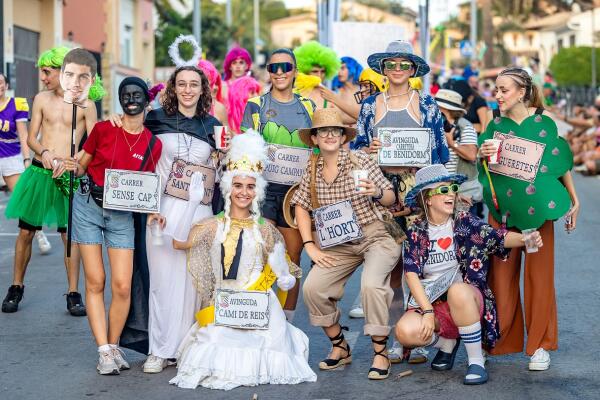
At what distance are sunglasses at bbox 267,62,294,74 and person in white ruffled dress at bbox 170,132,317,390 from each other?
2.14ft

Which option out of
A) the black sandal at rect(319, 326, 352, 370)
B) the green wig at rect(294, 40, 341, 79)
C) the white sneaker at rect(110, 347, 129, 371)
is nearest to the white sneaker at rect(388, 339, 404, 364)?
the black sandal at rect(319, 326, 352, 370)

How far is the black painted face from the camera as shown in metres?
7.02

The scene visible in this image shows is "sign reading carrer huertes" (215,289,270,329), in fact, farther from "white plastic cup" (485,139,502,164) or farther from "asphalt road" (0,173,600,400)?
"white plastic cup" (485,139,502,164)

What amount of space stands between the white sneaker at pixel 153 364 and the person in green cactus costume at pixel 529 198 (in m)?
2.06

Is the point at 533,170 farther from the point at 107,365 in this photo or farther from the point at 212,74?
the point at 212,74

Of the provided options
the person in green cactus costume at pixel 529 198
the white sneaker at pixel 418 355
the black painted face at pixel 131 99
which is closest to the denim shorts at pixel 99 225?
the black painted face at pixel 131 99

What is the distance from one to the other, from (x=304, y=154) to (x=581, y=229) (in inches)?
318

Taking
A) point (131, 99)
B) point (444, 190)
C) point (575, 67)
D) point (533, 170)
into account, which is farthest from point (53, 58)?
point (575, 67)

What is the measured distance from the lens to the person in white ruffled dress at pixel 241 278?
22.1ft

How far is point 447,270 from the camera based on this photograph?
696cm

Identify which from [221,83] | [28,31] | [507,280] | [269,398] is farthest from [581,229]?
[28,31]

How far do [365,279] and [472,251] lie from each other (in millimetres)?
668

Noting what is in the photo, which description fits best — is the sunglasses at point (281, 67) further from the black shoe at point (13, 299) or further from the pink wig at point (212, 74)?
the black shoe at point (13, 299)

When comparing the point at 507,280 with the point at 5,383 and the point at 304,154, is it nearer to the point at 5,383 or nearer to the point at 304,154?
the point at 304,154
